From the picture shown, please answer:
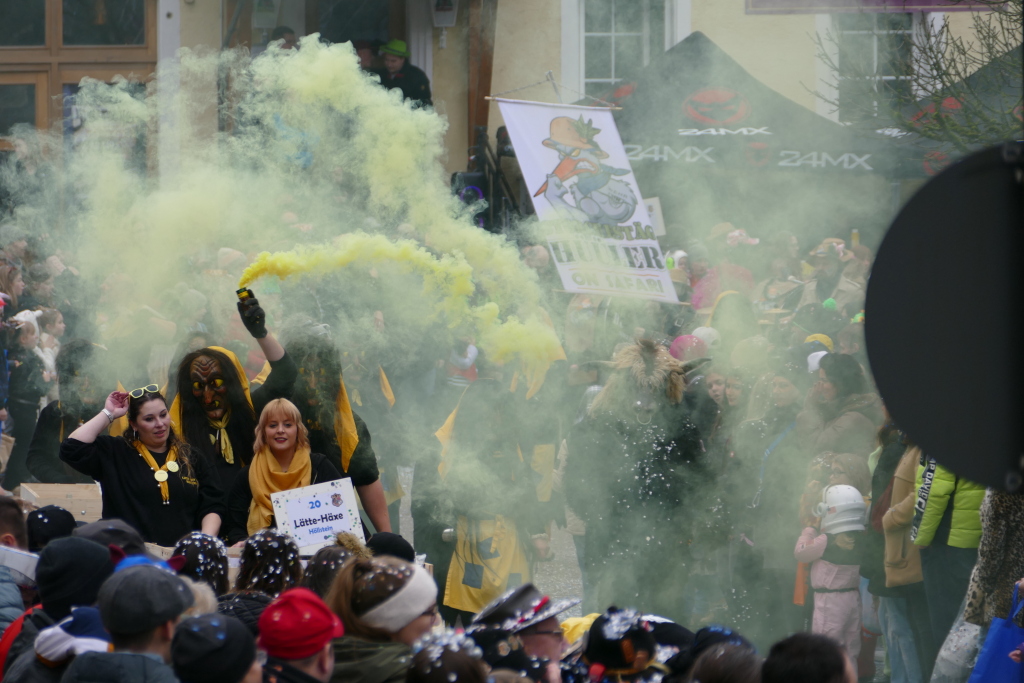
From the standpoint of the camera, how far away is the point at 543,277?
7.39 m

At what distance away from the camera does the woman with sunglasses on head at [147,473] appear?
4.45 metres

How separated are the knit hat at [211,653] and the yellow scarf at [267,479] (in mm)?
1859

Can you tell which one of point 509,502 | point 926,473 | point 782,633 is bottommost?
point 782,633

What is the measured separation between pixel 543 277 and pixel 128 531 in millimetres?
4196

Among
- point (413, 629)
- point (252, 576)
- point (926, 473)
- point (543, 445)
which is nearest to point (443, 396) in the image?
point (543, 445)

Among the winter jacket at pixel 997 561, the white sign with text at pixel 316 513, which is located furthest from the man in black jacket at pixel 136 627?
the winter jacket at pixel 997 561

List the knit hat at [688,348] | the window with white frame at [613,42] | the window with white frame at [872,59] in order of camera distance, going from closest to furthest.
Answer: the knit hat at [688,348] < the window with white frame at [872,59] < the window with white frame at [613,42]

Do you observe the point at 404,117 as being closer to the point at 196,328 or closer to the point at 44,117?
the point at 196,328

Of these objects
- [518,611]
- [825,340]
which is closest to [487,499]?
[825,340]

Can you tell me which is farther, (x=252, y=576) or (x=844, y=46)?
(x=844, y=46)

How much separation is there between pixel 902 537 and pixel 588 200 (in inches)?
127

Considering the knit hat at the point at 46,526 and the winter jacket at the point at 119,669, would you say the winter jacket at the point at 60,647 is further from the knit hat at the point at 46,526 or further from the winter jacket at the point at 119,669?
the knit hat at the point at 46,526

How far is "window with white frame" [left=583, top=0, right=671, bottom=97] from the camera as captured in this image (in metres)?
11.9

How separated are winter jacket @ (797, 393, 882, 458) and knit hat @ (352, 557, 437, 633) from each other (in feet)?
10.3
